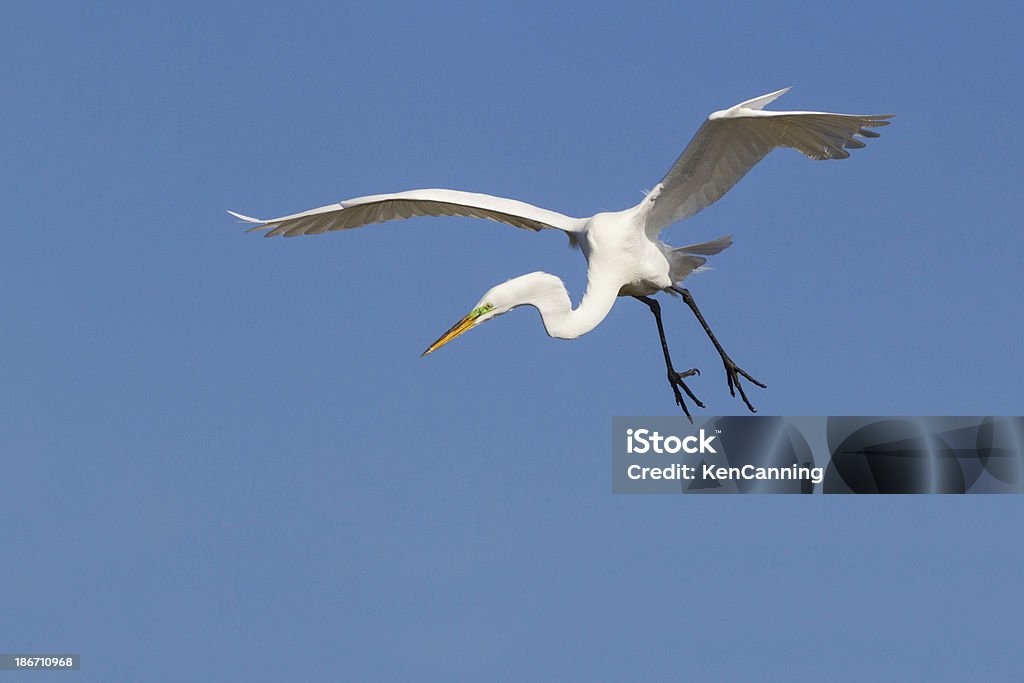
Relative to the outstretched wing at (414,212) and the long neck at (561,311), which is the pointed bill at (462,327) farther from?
the outstretched wing at (414,212)

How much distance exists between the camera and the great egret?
1435 cm

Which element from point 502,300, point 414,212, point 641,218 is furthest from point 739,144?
point 414,212

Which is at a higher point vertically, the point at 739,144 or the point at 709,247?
the point at 739,144

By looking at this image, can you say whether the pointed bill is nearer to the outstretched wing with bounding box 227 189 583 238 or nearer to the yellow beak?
the yellow beak

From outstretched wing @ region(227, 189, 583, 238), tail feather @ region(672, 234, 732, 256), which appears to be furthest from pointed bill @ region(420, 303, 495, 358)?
tail feather @ region(672, 234, 732, 256)

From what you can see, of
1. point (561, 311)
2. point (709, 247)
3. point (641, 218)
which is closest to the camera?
point (561, 311)

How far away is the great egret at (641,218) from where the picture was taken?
14.4 m

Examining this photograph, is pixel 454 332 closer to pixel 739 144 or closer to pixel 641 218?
pixel 641 218

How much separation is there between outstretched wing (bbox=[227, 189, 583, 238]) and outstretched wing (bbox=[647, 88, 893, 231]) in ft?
3.44

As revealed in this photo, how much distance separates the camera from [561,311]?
1498 cm

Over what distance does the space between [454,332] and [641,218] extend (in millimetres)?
1922

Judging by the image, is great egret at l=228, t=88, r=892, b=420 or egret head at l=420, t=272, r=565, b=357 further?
egret head at l=420, t=272, r=565, b=357

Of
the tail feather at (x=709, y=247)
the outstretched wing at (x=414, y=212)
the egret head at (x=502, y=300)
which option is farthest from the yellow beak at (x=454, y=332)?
the tail feather at (x=709, y=247)

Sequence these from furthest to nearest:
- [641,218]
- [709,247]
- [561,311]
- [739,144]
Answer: [709,247], [641,218], [561,311], [739,144]
